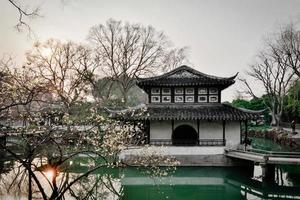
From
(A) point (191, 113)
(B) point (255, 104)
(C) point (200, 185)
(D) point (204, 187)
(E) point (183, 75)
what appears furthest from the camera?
(B) point (255, 104)

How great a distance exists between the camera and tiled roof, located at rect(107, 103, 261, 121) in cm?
2453

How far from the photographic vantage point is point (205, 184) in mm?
20234

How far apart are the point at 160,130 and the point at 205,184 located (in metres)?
6.72

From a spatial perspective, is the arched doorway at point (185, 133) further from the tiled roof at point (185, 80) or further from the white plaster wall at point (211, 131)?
the tiled roof at point (185, 80)

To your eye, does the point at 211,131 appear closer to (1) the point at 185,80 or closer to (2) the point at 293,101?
(1) the point at 185,80

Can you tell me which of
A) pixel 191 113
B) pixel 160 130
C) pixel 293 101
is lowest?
pixel 160 130

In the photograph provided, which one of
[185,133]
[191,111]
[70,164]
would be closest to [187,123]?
[191,111]

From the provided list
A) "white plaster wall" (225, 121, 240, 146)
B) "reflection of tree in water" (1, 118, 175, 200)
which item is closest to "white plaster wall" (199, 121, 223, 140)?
"white plaster wall" (225, 121, 240, 146)

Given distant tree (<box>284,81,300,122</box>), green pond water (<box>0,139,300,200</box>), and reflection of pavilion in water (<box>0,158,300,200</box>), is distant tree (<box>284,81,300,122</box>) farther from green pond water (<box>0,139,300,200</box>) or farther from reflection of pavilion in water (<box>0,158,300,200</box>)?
reflection of pavilion in water (<box>0,158,300,200</box>)

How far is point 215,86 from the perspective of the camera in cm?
2641

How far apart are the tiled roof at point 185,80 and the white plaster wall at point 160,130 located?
9.25 ft

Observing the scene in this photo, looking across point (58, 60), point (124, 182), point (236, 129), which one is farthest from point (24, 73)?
point (58, 60)

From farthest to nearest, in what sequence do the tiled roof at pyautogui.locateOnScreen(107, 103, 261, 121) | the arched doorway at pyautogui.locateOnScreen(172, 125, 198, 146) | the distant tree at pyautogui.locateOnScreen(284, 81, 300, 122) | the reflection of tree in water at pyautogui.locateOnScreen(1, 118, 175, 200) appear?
the distant tree at pyautogui.locateOnScreen(284, 81, 300, 122) < the arched doorway at pyautogui.locateOnScreen(172, 125, 198, 146) < the tiled roof at pyautogui.locateOnScreen(107, 103, 261, 121) < the reflection of tree in water at pyautogui.locateOnScreen(1, 118, 175, 200)

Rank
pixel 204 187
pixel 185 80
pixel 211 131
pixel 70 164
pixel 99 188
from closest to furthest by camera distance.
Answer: pixel 99 188 < pixel 70 164 < pixel 204 187 < pixel 211 131 < pixel 185 80
